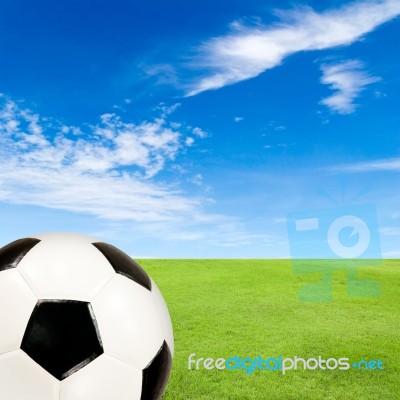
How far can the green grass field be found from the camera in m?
4.82

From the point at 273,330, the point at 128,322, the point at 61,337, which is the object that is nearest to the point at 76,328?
the point at 61,337

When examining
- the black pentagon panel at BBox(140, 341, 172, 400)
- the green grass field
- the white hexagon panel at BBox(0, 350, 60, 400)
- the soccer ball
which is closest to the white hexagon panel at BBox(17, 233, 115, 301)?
the soccer ball

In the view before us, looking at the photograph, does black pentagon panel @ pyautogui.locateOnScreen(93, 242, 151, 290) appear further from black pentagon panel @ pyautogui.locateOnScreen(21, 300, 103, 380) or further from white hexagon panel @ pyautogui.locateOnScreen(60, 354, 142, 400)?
white hexagon panel @ pyautogui.locateOnScreen(60, 354, 142, 400)

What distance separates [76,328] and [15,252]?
781 mm

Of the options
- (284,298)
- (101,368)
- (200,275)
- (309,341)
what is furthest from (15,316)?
(200,275)

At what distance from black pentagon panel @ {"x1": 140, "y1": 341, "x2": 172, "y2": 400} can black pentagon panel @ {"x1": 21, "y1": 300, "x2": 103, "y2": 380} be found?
391 millimetres

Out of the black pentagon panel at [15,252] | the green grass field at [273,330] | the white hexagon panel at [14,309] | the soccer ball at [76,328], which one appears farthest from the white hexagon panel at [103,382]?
the green grass field at [273,330]

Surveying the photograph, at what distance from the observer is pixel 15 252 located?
328 centimetres

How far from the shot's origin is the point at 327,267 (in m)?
14.5

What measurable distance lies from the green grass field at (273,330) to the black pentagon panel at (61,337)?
190 cm

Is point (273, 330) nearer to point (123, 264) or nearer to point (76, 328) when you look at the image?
point (123, 264)

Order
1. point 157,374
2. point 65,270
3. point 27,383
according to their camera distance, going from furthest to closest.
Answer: point 157,374 < point 65,270 < point 27,383

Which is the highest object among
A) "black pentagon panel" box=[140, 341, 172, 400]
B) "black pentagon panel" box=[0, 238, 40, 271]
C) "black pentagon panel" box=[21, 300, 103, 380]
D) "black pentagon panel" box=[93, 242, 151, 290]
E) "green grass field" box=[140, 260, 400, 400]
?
"black pentagon panel" box=[0, 238, 40, 271]

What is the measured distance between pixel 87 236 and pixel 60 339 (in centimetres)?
95
